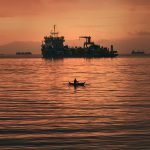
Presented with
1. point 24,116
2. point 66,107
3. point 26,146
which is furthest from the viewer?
point 66,107

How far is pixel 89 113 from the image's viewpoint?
2567 cm

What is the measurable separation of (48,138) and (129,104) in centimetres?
1300

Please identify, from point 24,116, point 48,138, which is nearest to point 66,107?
point 24,116

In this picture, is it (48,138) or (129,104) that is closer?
(48,138)

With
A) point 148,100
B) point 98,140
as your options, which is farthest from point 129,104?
point 98,140

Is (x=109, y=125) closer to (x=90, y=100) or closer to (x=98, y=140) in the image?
(x=98, y=140)

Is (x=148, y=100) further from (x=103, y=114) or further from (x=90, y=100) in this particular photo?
(x=103, y=114)

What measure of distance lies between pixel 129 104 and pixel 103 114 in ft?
18.7

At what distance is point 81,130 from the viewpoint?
65.6 feet

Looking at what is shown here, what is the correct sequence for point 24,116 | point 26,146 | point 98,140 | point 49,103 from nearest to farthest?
point 26,146 → point 98,140 → point 24,116 → point 49,103

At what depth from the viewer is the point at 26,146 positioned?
16734 millimetres

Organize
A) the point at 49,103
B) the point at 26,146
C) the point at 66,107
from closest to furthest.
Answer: the point at 26,146
the point at 66,107
the point at 49,103

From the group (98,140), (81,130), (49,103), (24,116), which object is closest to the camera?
(98,140)

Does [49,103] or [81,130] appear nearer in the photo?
[81,130]
